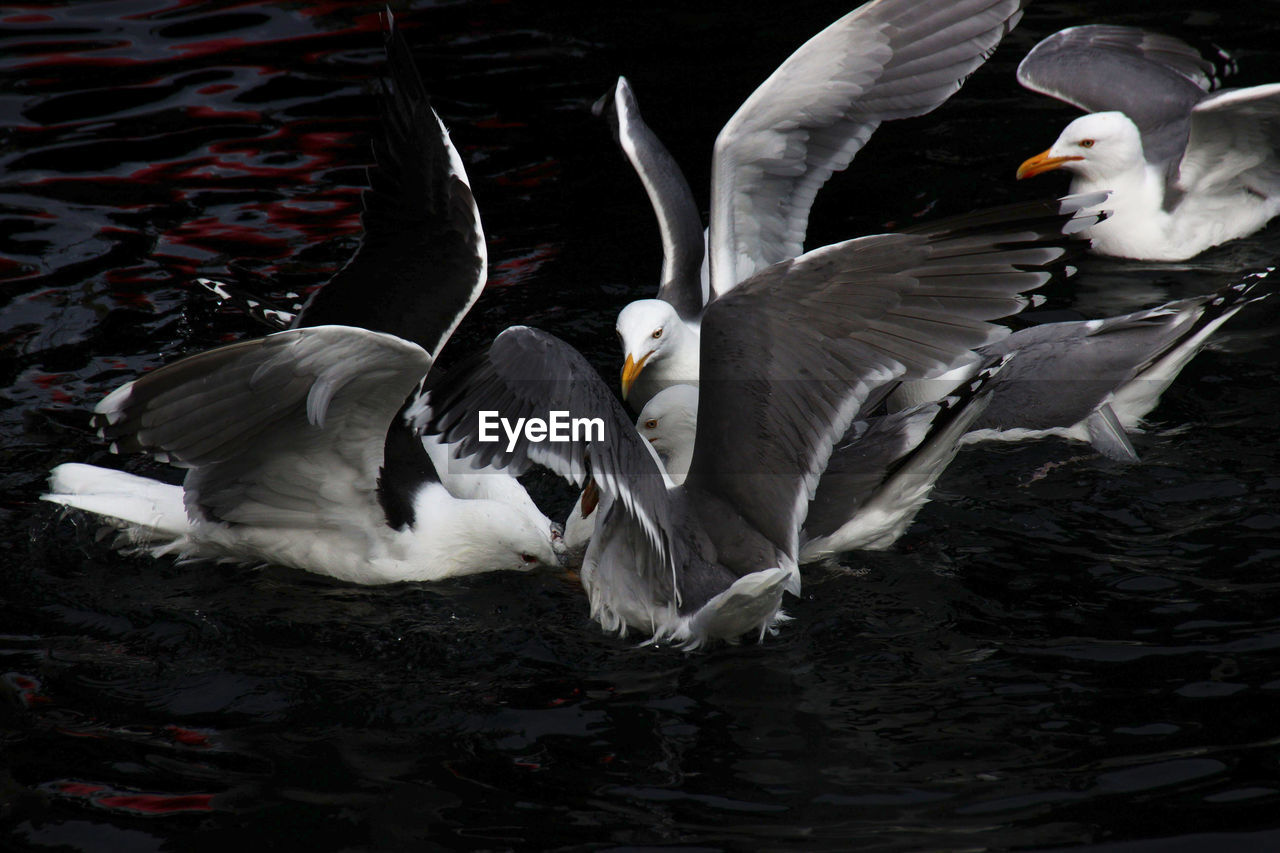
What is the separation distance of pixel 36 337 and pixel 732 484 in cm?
406

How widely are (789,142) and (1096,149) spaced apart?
6.94 feet

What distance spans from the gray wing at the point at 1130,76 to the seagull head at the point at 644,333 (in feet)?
11.3

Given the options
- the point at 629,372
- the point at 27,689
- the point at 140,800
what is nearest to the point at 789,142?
the point at 629,372

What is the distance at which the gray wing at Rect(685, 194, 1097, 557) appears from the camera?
172 inches

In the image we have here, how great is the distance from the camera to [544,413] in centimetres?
441

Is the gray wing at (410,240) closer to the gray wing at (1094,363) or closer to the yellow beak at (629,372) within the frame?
the yellow beak at (629,372)

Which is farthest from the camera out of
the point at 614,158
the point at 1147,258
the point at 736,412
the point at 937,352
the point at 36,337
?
the point at 614,158

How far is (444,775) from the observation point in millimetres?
4047

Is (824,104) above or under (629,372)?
above

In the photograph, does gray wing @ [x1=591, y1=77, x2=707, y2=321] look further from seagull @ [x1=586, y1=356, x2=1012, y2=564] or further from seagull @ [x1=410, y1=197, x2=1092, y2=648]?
seagull @ [x1=410, y1=197, x2=1092, y2=648]

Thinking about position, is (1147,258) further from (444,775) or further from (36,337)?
(36,337)

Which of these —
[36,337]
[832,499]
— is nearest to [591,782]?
[832,499]

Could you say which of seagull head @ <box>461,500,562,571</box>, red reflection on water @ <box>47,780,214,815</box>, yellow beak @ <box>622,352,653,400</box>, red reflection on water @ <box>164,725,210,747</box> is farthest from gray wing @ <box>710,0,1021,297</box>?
red reflection on water @ <box>47,780,214,815</box>

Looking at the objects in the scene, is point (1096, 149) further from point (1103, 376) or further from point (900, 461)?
point (900, 461)
